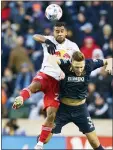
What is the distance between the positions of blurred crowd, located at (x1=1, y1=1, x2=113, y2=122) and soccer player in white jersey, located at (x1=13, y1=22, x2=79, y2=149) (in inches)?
206

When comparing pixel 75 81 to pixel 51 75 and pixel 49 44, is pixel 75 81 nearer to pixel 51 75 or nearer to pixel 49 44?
pixel 51 75

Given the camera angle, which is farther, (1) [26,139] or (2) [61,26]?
(1) [26,139]

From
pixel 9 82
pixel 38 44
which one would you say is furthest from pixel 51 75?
pixel 38 44

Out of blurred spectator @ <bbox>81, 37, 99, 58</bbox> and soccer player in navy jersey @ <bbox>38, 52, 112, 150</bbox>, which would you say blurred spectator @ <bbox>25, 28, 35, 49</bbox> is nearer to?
blurred spectator @ <bbox>81, 37, 99, 58</bbox>

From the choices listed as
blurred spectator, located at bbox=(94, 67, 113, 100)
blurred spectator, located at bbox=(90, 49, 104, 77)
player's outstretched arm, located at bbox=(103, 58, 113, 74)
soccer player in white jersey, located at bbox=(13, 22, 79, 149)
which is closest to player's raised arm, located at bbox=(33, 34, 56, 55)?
soccer player in white jersey, located at bbox=(13, 22, 79, 149)

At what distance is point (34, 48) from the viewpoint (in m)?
20.4

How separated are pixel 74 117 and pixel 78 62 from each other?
112 cm

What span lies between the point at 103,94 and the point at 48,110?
5.56 meters

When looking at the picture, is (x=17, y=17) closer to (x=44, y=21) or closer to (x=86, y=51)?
(x=44, y=21)

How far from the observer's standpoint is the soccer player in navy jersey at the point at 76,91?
12617 millimetres

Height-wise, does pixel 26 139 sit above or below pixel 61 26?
below

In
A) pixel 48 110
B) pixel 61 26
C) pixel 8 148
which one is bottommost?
pixel 8 148

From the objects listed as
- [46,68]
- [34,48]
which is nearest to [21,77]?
[34,48]

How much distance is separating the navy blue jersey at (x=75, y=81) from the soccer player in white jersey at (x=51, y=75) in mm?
103
